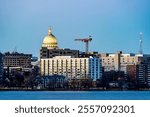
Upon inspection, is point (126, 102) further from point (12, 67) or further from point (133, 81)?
point (12, 67)

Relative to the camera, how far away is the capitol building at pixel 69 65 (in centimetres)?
3812

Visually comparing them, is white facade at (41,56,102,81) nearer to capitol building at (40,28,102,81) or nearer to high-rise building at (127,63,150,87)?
capitol building at (40,28,102,81)

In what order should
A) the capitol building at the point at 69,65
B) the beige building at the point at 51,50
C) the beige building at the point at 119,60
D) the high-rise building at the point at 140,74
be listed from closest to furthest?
1. the capitol building at the point at 69,65
2. the high-rise building at the point at 140,74
3. the beige building at the point at 51,50
4. the beige building at the point at 119,60

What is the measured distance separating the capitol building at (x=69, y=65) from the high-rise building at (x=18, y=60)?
61.1 inches

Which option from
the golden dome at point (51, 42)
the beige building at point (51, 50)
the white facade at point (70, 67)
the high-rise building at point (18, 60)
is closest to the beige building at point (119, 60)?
the white facade at point (70, 67)

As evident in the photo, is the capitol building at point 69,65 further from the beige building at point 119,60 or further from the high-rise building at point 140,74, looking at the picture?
the high-rise building at point 140,74

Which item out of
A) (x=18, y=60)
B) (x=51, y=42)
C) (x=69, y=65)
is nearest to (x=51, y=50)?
(x=51, y=42)

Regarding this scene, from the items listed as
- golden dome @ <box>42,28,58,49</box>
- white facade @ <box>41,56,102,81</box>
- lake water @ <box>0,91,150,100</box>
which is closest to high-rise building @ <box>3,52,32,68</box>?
golden dome @ <box>42,28,58,49</box>

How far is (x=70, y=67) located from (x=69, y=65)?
13cm

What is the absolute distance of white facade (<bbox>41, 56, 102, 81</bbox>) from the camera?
3822cm

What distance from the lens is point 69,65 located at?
128ft

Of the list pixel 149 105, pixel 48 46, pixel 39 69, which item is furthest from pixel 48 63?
pixel 149 105

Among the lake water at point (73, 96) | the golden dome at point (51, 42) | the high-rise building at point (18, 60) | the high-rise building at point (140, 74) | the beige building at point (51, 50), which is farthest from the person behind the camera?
the golden dome at point (51, 42)

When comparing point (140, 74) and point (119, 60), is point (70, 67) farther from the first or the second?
point (140, 74)
